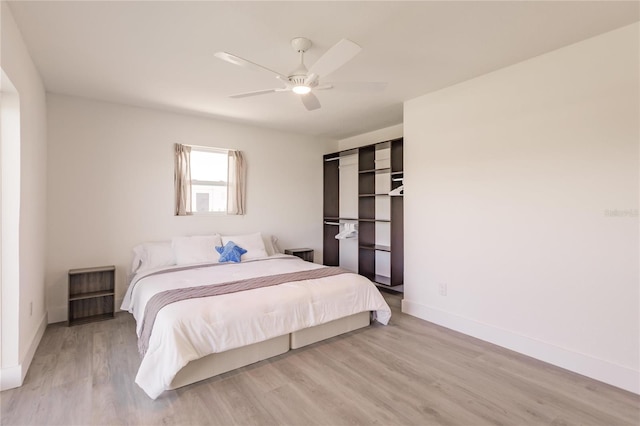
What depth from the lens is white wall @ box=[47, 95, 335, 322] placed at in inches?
138

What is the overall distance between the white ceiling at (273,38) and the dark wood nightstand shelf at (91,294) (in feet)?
6.65

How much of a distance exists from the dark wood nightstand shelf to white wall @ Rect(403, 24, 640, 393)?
3628 millimetres

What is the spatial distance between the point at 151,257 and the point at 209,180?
1331 mm

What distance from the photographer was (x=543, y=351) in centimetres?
261


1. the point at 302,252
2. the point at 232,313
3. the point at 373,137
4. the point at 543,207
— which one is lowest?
the point at 232,313

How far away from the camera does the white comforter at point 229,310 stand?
2084 millimetres

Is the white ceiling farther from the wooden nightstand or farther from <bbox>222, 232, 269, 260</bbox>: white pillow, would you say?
the wooden nightstand

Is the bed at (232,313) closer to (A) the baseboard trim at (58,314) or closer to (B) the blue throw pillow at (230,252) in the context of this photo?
(B) the blue throw pillow at (230,252)

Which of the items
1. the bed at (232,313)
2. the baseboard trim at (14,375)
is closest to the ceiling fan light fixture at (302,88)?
the bed at (232,313)

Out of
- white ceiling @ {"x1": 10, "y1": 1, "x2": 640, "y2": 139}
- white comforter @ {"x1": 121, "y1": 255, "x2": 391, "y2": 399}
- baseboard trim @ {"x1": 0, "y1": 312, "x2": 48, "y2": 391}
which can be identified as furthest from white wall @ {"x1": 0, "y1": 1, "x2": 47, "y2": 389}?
white comforter @ {"x1": 121, "y1": 255, "x2": 391, "y2": 399}

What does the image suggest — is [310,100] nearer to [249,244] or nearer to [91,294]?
[249,244]

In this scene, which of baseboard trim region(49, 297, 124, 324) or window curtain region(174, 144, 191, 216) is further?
window curtain region(174, 144, 191, 216)

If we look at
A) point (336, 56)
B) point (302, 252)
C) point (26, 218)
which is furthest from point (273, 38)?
point (302, 252)

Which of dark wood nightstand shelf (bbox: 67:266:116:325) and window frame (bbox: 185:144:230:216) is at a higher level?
window frame (bbox: 185:144:230:216)
